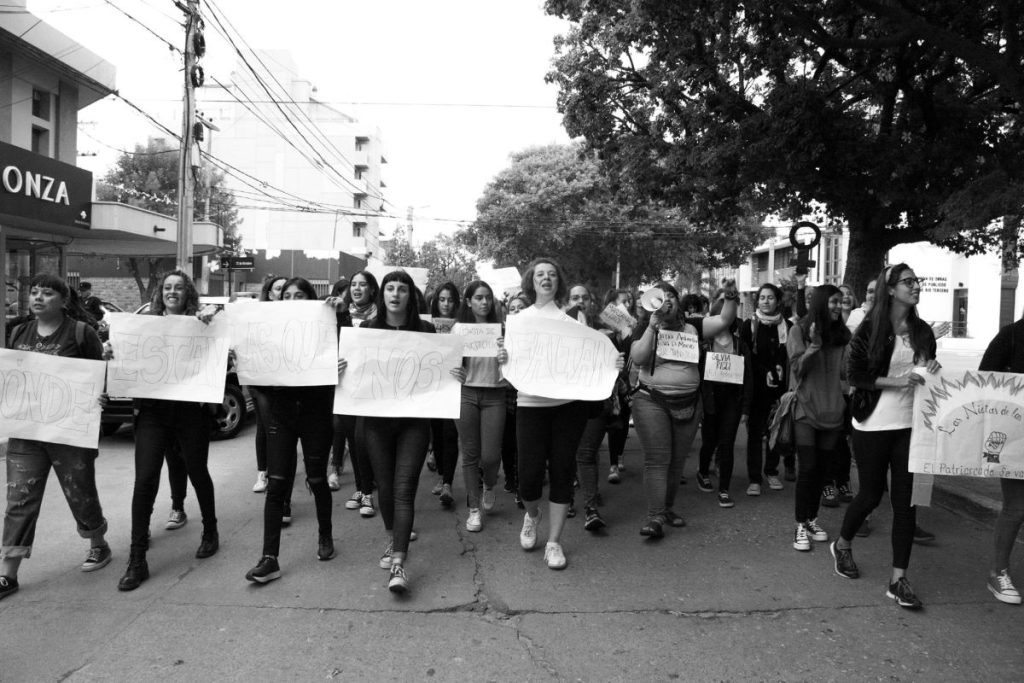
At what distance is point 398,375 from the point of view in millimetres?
4223

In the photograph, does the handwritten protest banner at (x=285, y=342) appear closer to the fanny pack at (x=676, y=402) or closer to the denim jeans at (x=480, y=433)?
the denim jeans at (x=480, y=433)

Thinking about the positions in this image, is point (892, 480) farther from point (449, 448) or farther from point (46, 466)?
point (46, 466)

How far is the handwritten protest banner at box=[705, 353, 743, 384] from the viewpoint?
19.1ft

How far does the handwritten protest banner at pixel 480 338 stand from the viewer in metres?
4.73

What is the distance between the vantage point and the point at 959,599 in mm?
3924

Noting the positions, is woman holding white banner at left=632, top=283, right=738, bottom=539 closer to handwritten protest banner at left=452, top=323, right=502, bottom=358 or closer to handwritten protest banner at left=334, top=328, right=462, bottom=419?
handwritten protest banner at left=452, top=323, right=502, bottom=358

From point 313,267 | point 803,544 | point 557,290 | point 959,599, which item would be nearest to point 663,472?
point 803,544

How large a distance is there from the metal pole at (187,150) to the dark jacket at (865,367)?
45.1 ft

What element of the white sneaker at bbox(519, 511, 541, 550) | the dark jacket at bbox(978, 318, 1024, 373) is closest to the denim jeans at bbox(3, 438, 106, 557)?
the white sneaker at bbox(519, 511, 541, 550)

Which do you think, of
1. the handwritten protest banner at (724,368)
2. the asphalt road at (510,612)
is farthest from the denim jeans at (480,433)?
the handwritten protest banner at (724,368)

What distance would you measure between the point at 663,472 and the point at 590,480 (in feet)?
1.95

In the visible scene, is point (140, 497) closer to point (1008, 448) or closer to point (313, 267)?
point (1008, 448)

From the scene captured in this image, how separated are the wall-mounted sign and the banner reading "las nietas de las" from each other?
506 inches

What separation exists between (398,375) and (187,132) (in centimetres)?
1295
